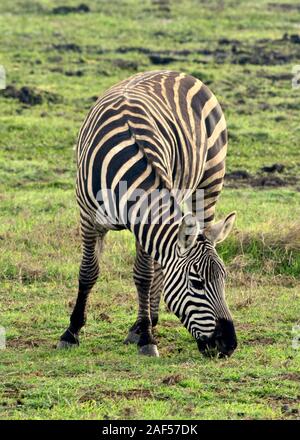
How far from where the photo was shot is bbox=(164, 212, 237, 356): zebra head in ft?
22.8

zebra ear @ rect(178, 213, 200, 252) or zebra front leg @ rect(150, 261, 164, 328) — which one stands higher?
zebra ear @ rect(178, 213, 200, 252)

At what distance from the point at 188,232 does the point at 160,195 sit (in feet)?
1.38

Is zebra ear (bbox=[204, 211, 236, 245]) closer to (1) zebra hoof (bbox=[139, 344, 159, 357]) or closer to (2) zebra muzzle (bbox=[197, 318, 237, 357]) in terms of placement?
(2) zebra muzzle (bbox=[197, 318, 237, 357])

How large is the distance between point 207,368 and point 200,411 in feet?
2.72

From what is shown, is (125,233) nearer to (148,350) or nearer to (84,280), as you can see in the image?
(84,280)

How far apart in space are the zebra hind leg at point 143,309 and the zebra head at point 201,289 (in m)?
0.72

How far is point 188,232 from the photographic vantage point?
6973 millimetres

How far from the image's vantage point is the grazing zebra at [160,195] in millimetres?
7035

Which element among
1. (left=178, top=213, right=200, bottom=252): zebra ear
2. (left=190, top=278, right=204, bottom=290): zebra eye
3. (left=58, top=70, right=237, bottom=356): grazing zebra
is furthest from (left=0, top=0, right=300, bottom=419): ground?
(left=178, top=213, right=200, bottom=252): zebra ear

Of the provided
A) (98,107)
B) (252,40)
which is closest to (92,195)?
(98,107)

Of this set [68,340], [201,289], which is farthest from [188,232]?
[68,340]

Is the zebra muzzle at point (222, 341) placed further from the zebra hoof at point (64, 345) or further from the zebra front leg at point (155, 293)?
the zebra front leg at point (155, 293)

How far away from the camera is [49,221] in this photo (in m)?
11.4
